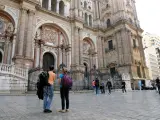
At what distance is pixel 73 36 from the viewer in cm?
2209

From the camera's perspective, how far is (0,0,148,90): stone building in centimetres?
1678

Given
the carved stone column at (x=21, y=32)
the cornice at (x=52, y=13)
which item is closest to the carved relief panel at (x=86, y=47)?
the cornice at (x=52, y=13)

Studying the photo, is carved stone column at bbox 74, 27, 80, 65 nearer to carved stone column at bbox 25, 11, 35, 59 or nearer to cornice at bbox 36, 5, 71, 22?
cornice at bbox 36, 5, 71, 22

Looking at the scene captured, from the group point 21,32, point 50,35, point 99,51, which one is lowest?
point 99,51

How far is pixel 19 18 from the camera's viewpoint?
17.1m

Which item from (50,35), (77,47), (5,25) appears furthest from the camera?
(77,47)

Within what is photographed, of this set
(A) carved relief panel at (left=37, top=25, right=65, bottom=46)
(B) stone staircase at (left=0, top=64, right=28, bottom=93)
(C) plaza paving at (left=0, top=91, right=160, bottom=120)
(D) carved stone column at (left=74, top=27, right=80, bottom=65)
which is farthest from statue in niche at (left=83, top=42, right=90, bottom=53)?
(C) plaza paving at (left=0, top=91, right=160, bottom=120)

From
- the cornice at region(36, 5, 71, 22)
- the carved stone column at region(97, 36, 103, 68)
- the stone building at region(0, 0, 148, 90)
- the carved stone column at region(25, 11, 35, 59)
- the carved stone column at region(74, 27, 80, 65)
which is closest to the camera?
the carved stone column at region(25, 11, 35, 59)

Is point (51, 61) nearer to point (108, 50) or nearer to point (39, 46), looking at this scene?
point (39, 46)

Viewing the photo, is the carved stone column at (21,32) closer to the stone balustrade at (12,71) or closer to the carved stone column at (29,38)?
the carved stone column at (29,38)

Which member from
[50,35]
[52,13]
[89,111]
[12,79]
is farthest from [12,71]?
[52,13]

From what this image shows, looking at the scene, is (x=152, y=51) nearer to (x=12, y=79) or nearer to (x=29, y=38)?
(x=29, y=38)

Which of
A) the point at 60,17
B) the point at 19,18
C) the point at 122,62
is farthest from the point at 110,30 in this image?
the point at 19,18

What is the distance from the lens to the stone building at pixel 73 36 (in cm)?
1678
